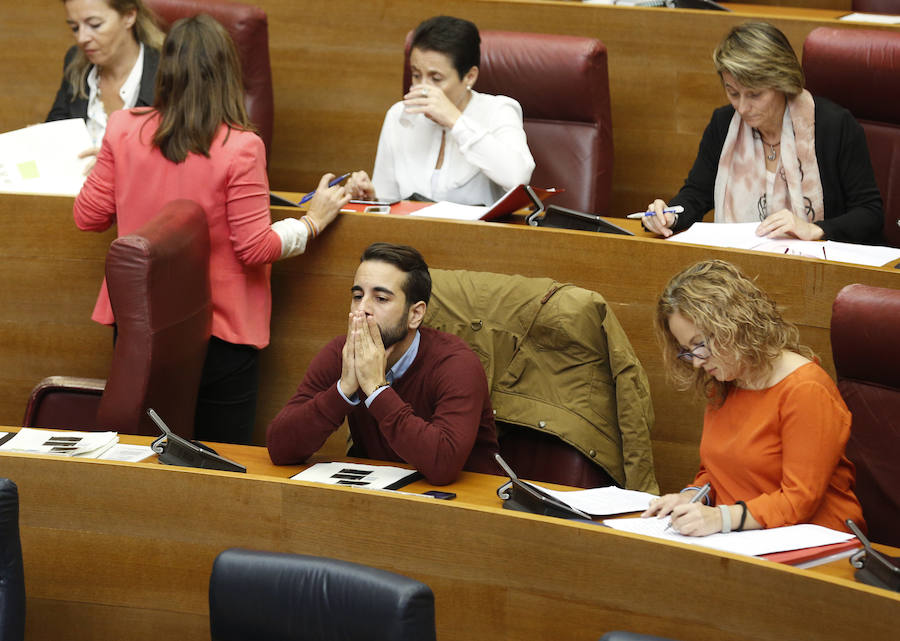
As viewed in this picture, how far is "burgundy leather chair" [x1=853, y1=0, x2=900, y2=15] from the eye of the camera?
4121 millimetres

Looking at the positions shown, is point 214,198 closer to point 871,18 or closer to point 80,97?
point 80,97

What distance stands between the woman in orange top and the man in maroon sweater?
41 centimetres

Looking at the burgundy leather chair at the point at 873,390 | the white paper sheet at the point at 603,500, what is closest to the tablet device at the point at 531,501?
the white paper sheet at the point at 603,500

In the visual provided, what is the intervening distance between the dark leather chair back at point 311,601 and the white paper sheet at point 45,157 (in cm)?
170

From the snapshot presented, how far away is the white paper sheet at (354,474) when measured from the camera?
2229mm

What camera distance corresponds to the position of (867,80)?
3127 millimetres

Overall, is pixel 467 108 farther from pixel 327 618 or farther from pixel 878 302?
pixel 327 618

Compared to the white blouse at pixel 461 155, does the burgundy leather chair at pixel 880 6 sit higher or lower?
higher

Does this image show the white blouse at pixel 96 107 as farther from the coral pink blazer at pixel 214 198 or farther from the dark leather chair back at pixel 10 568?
the dark leather chair back at pixel 10 568

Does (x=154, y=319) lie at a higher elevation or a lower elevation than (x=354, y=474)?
higher

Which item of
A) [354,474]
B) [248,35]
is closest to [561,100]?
[248,35]

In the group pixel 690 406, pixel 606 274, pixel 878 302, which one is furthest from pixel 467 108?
pixel 878 302

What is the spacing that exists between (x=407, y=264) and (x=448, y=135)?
0.85m

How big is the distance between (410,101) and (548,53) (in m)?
0.54
